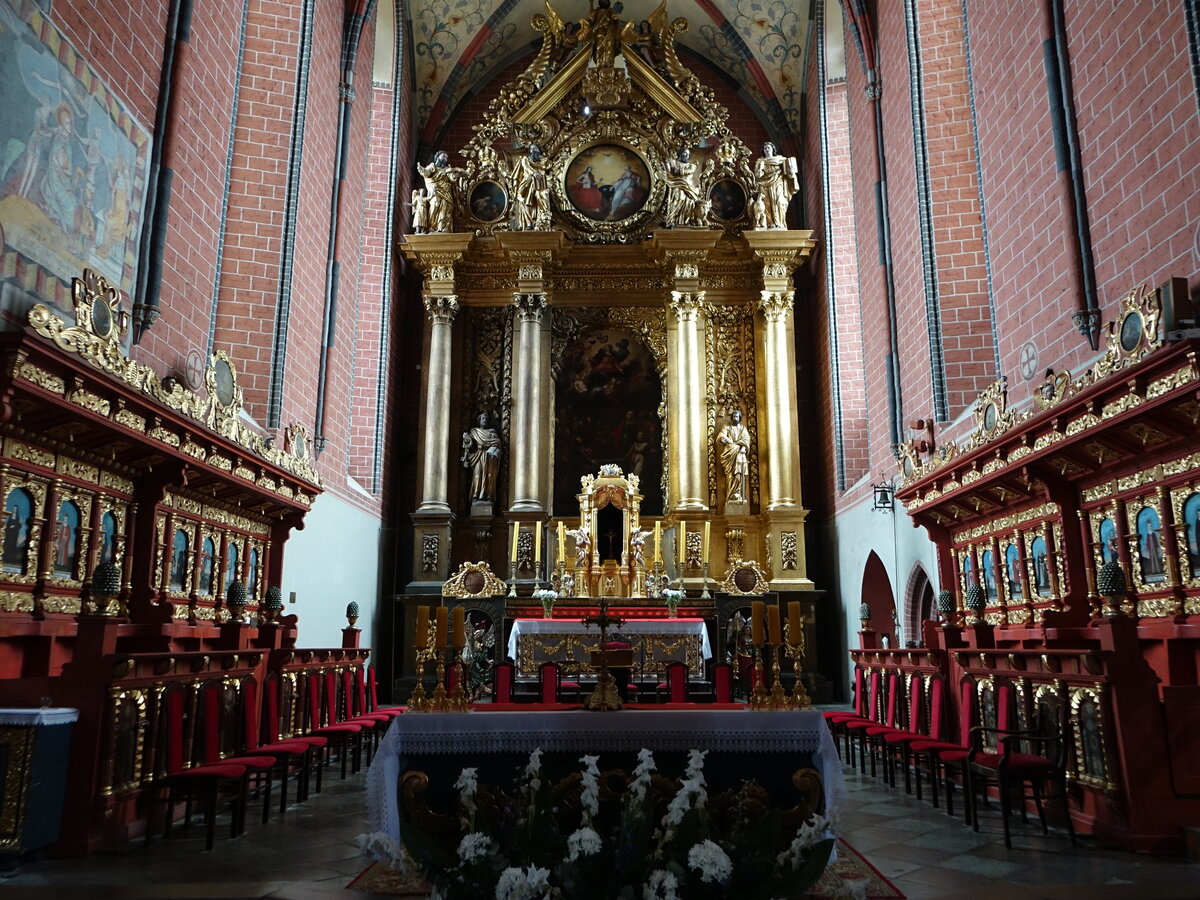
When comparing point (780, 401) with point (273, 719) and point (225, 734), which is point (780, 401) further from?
point (225, 734)

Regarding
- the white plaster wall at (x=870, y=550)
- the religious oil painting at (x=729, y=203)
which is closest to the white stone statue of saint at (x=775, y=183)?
the religious oil painting at (x=729, y=203)

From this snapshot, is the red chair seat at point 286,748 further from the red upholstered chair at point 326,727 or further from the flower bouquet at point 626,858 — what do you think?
the flower bouquet at point 626,858

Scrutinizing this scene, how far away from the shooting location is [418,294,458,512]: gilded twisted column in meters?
15.3

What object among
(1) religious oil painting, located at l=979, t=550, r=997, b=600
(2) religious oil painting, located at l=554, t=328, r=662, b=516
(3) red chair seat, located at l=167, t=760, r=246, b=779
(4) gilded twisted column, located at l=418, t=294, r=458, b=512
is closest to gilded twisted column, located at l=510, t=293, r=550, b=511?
(2) religious oil painting, located at l=554, t=328, r=662, b=516

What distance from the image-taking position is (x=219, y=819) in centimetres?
595

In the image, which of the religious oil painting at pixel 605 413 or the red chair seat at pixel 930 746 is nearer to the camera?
the red chair seat at pixel 930 746

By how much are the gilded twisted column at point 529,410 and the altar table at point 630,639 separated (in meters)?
3.02

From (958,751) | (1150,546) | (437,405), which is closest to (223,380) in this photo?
(437,405)

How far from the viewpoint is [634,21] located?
59.7 ft

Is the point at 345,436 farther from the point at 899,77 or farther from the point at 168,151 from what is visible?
the point at 899,77

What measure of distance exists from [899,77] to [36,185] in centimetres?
1000

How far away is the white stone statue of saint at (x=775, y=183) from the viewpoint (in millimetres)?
16062

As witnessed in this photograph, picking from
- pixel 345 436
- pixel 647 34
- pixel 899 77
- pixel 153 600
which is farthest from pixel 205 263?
pixel 647 34

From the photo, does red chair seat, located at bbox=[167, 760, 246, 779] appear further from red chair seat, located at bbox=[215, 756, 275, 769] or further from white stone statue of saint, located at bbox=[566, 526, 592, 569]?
white stone statue of saint, located at bbox=[566, 526, 592, 569]
